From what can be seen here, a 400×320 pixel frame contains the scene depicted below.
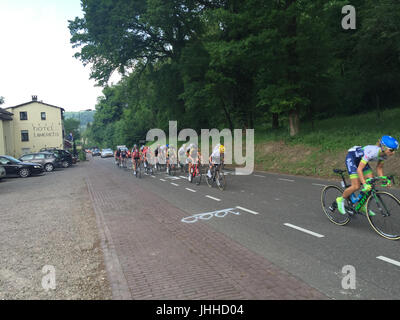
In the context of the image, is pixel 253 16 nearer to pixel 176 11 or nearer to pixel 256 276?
pixel 176 11

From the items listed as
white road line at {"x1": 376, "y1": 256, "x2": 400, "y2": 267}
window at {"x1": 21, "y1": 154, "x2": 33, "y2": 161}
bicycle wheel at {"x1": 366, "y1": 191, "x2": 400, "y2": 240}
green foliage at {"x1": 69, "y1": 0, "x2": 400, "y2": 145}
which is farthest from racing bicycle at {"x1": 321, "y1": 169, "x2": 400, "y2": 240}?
window at {"x1": 21, "y1": 154, "x2": 33, "y2": 161}

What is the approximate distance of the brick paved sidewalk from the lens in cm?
394

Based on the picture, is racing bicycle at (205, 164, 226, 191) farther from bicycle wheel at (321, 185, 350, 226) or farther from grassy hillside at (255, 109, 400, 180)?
bicycle wheel at (321, 185, 350, 226)

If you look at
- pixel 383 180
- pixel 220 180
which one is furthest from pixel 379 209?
pixel 220 180

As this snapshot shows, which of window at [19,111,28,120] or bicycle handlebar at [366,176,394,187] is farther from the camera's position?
window at [19,111,28,120]

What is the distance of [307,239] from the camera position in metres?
5.87

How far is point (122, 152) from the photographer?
88.9ft

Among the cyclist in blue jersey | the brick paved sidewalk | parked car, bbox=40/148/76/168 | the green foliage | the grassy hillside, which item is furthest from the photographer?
parked car, bbox=40/148/76/168

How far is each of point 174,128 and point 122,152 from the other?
37.2ft

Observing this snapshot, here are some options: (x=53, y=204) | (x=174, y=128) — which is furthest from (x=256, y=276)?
(x=174, y=128)

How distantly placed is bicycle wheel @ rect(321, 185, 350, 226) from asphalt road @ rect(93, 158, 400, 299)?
0.18 metres

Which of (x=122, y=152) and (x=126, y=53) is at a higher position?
(x=126, y=53)

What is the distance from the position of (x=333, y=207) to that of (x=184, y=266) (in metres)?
3.69

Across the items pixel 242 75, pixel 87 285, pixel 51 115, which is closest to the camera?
pixel 87 285
